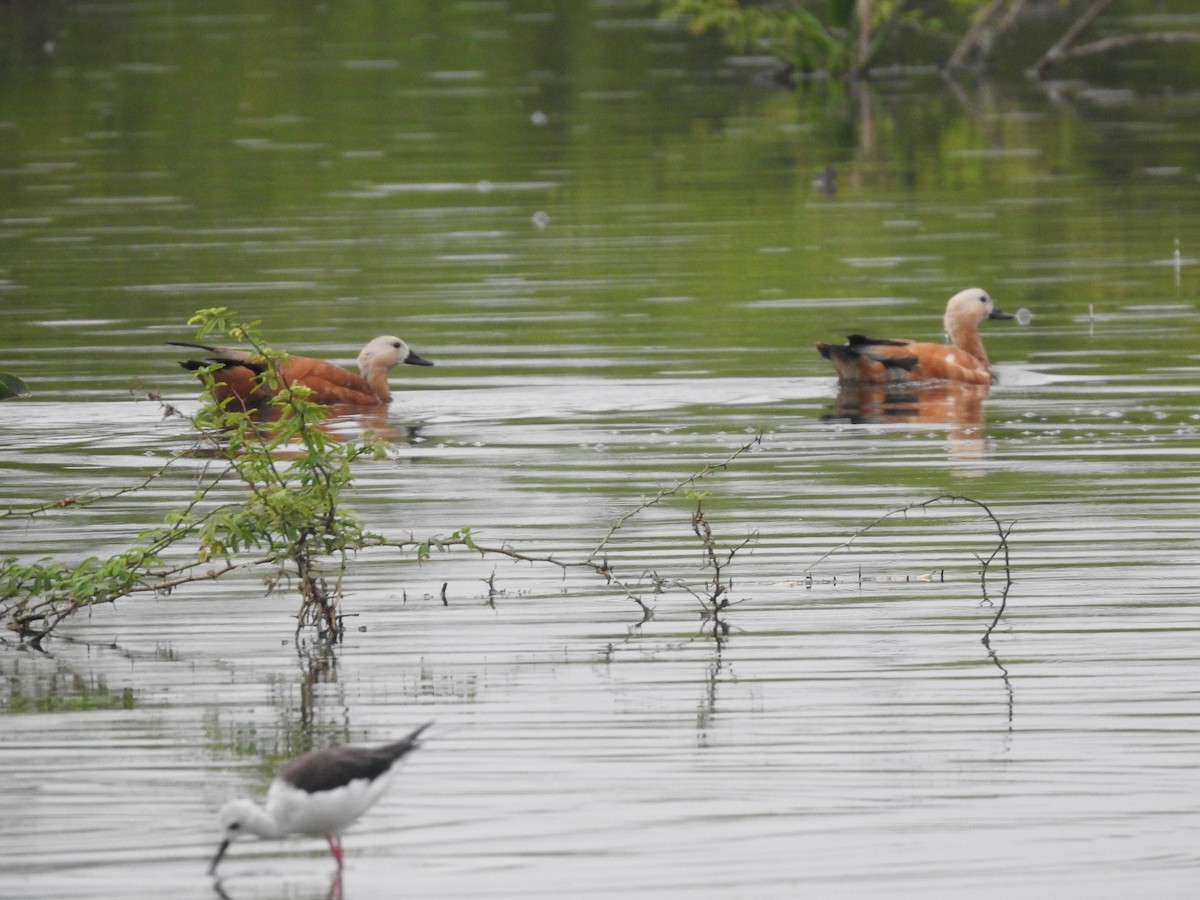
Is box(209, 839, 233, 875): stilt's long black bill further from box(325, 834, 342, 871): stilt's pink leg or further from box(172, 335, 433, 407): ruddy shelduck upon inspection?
box(172, 335, 433, 407): ruddy shelduck

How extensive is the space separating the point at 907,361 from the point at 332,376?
378cm

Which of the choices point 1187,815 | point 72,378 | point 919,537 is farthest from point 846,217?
point 1187,815

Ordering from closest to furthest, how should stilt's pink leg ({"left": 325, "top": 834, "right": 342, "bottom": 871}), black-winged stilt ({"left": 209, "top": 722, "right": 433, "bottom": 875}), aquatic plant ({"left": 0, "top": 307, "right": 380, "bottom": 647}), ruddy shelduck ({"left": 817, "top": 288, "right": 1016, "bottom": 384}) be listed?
black-winged stilt ({"left": 209, "top": 722, "right": 433, "bottom": 875})
stilt's pink leg ({"left": 325, "top": 834, "right": 342, "bottom": 871})
aquatic plant ({"left": 0, "top": 307, "right": 380, "bottom": 647})
ruddy shelduck ({"left": 817, "top": 288, "right": 1016, "bottom": 384})

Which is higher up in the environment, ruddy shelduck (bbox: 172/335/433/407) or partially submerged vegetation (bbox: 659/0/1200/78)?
partially submerged vegetation (bbox: 659/0/1200/78)

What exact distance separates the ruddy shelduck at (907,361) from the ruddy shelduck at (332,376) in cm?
277

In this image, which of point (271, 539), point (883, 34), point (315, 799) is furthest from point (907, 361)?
point (883, 34)

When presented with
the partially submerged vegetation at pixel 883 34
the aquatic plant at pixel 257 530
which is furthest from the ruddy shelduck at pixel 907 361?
the partially submerged vegetation at pixel 883 34

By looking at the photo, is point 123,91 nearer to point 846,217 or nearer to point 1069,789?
point 846,217

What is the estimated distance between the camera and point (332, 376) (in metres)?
15.1

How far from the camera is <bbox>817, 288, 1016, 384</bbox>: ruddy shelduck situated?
15.5m

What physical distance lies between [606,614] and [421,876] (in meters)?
2.95

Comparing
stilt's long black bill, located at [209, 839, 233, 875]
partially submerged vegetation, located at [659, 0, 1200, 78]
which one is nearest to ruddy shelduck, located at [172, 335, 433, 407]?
stilt's long black bill, located at [209, 839, 233, 875]

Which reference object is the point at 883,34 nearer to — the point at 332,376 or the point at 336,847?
the point at 332,376

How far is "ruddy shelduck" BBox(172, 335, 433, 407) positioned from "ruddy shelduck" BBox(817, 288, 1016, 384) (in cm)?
277
